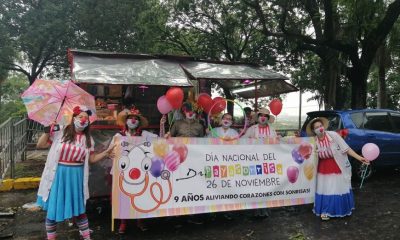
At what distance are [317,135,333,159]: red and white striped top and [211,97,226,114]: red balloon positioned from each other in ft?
6.07

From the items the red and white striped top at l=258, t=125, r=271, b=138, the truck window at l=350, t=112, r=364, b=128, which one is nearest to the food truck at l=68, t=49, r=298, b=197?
the red and white striped top at l=258, t=125, r=271, b=138

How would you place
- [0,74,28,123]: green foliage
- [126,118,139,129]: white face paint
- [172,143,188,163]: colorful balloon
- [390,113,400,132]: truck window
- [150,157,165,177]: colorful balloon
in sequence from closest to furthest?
[150,157,165,177]: colorful balloon, [172,143,188,163]: colorful balloon, [126,118,139,129]: white face paint, [390,113,400,132]: truck window, [0,74,28,123]: green foliage

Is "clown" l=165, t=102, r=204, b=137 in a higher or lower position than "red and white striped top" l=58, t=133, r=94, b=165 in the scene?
higher

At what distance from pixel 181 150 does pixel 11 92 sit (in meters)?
39.8

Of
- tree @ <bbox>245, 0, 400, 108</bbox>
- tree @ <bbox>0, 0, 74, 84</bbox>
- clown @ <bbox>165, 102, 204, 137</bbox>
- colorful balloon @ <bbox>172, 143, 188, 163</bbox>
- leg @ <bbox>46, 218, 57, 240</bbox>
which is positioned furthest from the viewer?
tree @ <bbox>0, 0, 74, 84</bbox>

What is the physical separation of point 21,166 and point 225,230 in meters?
Answer: 7.57

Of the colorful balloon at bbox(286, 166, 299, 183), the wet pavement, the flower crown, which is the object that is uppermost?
the flower crown

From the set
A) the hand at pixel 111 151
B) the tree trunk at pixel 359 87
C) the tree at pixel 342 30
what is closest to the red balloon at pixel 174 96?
the hand at pixel 111 151

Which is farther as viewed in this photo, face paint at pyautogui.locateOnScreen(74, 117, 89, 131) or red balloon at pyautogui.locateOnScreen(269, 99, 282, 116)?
red balloon at pyautogui.locateOnScreen(269, 99, 282, 116)

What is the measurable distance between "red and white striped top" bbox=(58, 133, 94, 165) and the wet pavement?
135cm

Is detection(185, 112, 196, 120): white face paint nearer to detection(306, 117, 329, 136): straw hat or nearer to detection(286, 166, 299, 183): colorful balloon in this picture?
detection(286, 166, 299, 183): colorful balloon

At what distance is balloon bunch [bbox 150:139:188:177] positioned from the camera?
17.8ft

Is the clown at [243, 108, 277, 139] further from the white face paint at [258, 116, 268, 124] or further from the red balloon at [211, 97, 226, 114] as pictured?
the red balloon at [211, 97, 226, 114]

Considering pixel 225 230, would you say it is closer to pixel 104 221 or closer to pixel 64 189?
pixel 104 221
